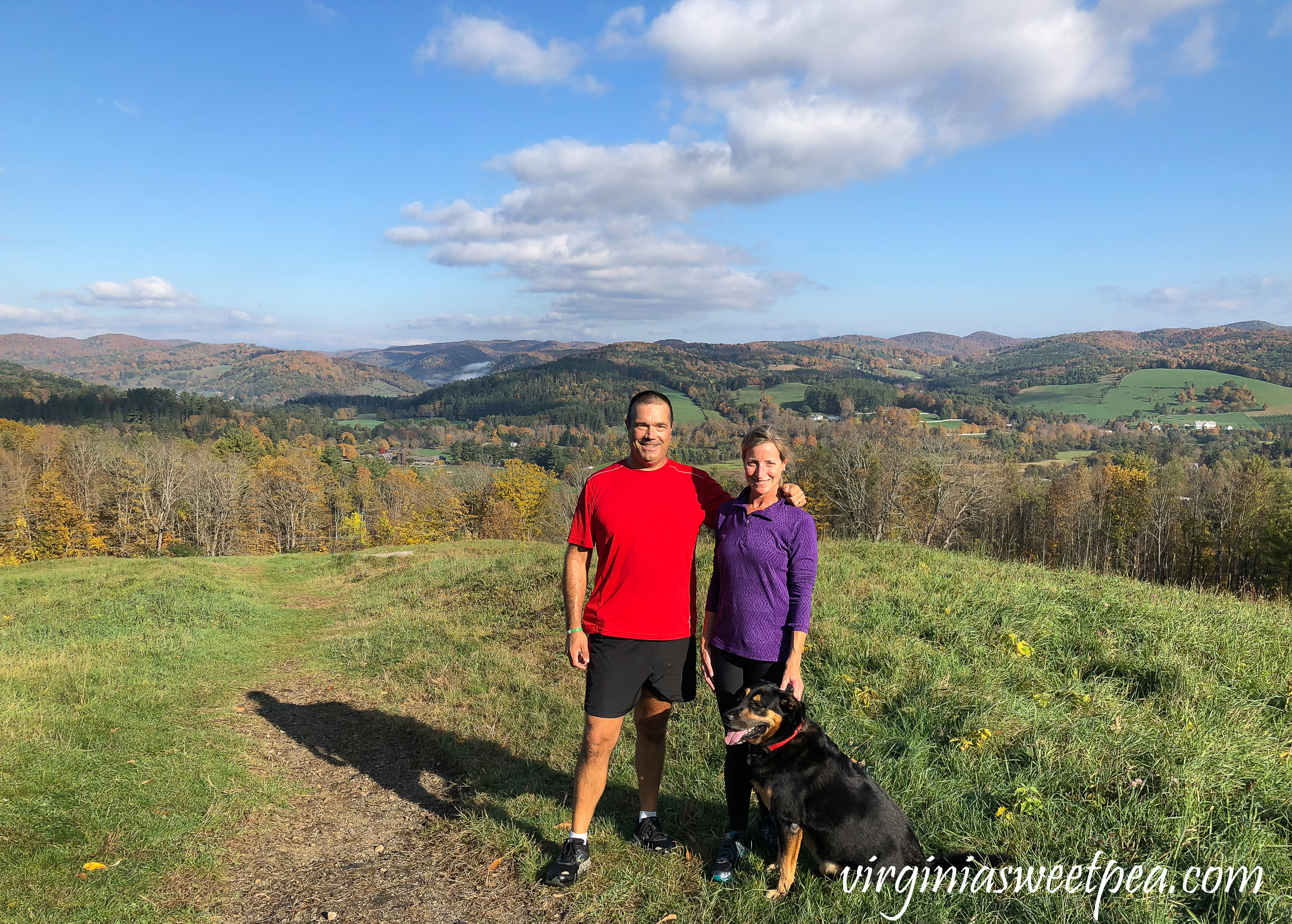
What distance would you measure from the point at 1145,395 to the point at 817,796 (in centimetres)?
17835

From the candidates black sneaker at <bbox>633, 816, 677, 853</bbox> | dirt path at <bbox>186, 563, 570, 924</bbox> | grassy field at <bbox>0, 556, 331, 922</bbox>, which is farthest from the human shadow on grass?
grassy field at <bbox>0, 556, 331, 922</bbox>

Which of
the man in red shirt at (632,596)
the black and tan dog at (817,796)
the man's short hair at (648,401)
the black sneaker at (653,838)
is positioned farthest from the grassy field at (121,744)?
the man's short hair at (648,401)

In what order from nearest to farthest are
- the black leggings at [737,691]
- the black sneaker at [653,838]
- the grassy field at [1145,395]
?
the black leggings at [737,691]
the black sneaker at [653,838]
the grassy field at [1145,395]

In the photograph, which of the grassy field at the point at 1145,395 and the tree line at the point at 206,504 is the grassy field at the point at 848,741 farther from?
the grassy field at the point at 1145,395

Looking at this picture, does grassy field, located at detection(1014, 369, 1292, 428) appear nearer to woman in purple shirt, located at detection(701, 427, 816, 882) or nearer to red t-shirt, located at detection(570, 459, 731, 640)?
woman in purple shirt, located at detection(701, 427, 816, 882)

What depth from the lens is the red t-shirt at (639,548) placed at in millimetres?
3602

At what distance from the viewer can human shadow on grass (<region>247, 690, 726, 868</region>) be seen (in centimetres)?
434

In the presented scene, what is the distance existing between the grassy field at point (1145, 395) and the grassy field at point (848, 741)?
139616 mm

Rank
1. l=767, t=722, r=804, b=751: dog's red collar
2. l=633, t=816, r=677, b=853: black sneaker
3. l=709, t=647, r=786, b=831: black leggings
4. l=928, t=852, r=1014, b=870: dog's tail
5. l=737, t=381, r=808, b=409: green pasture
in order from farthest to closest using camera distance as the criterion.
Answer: l=737, t=381, r=808, b=409: green pasture → l=633, t=816, r=677, b=853: black sneaker → l=709, t=647, r=786, b=831: black leggings → l=767, t=722, r=804, b=751: dog's red collar → l=928, t=852, r=1014, b=870: dog's tail

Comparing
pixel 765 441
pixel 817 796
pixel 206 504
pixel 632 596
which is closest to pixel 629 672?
pixel 632 596

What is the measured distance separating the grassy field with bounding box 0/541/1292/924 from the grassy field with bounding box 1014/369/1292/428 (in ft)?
458

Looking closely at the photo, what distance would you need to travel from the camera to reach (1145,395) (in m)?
139

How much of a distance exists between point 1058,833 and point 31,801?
6.74 meters

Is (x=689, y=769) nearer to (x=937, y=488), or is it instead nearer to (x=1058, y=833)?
(x=1058, y=833)
